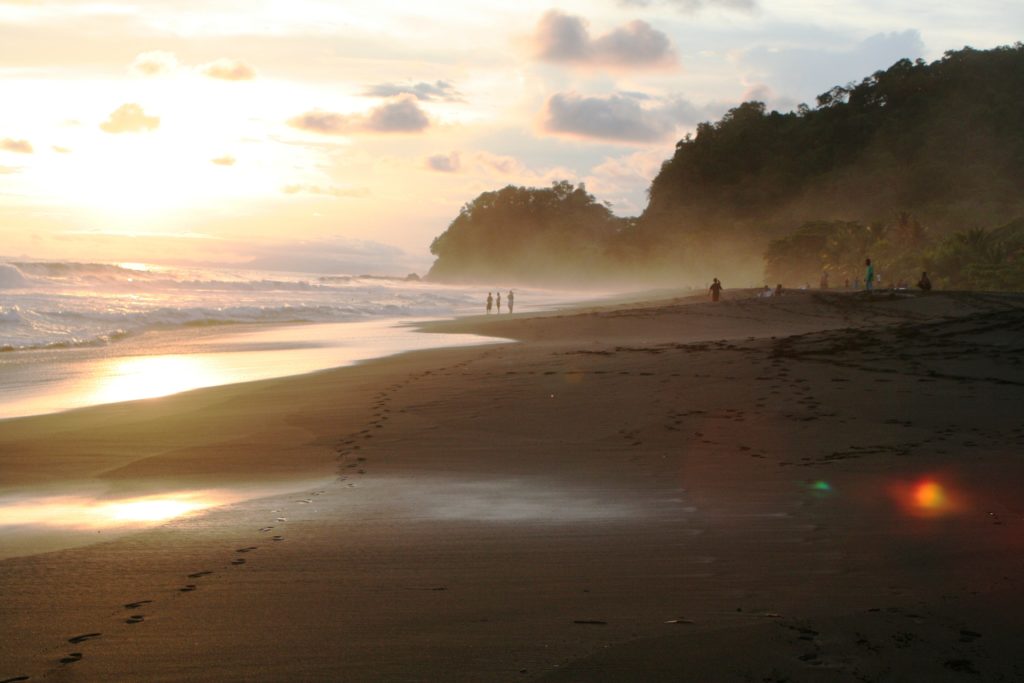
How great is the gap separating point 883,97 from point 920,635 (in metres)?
111

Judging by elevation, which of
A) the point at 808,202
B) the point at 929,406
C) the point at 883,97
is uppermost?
the point at 883,97

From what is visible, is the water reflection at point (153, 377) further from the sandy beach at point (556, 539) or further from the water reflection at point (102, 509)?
the water reflection at point (102, 509)

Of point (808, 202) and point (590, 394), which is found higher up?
point (808, 202)

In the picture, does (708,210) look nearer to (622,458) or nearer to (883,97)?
(883,97)

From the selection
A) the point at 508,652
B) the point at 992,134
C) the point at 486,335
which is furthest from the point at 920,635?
the point at 992,134

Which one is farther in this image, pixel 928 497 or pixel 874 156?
pixel 874 156

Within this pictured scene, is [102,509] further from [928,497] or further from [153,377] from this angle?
[153,377]

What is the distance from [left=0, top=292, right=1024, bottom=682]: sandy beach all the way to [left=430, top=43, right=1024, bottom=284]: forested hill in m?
60.9

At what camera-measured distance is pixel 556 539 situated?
16.9 feet

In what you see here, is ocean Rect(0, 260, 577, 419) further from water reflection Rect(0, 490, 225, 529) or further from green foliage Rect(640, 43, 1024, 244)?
green foliage Rect(640, 43, 1024, 244)

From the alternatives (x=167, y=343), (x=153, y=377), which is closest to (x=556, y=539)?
(x=153, y=377)

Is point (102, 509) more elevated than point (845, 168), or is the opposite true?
point (845, 168)

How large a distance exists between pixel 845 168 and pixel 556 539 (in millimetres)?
104057

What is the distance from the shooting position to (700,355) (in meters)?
14.7
